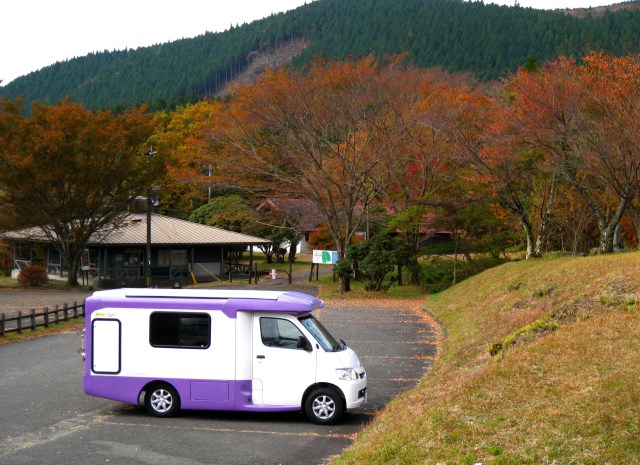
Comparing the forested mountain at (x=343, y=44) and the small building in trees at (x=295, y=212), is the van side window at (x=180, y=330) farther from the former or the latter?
the forested mountain at (x=343, y=44)

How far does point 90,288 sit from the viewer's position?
37.8 m

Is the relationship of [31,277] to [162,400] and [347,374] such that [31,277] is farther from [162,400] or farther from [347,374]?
[347,374]

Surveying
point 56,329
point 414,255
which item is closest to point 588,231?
point 414,255

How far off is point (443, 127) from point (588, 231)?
8.27 metres

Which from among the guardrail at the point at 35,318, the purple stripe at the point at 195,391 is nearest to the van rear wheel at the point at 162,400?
the purple stripe at the point at 195,391

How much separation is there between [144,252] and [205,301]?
32.6 metres

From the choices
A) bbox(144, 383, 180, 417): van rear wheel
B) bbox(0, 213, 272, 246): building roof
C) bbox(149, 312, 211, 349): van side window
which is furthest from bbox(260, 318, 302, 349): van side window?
bbox(0, 213, 272, 246): building roof

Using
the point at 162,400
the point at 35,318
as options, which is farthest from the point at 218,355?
the point at 35,318

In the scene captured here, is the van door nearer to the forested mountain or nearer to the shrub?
the shrub

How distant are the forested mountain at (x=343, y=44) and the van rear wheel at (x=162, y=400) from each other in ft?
249

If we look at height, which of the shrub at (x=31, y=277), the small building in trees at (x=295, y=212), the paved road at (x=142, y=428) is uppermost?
the small building in trees at (x=295, y=212)

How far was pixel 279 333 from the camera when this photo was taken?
1092 centimetres

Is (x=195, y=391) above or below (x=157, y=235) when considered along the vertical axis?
below

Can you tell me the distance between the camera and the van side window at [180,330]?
36.0 feet
